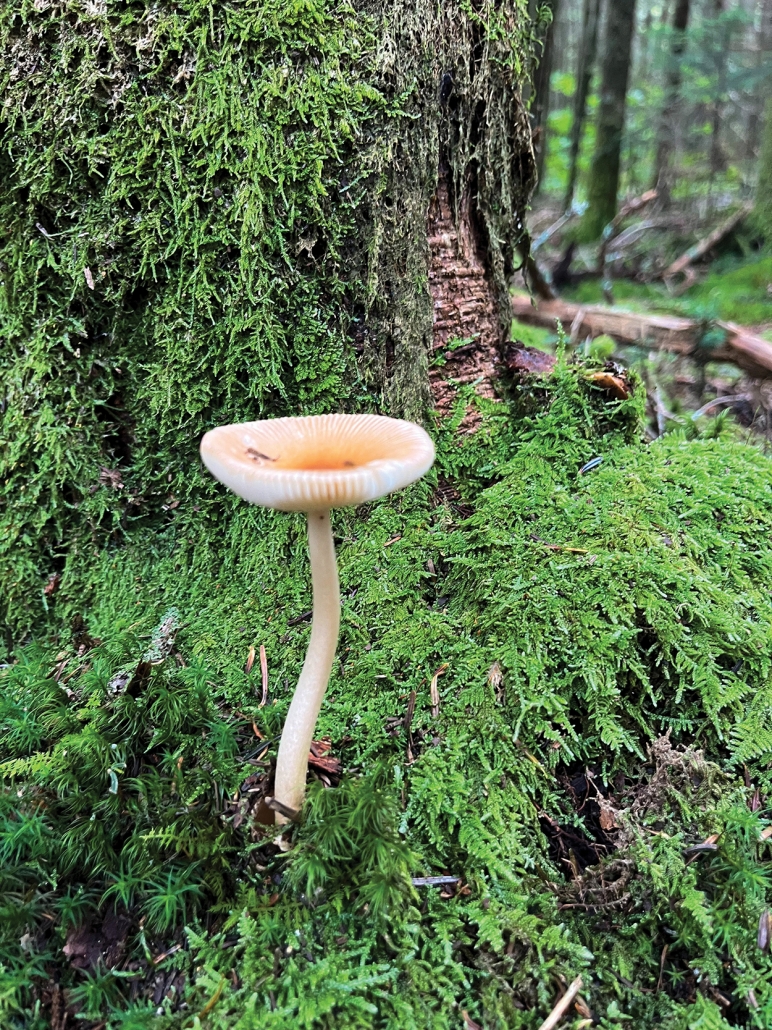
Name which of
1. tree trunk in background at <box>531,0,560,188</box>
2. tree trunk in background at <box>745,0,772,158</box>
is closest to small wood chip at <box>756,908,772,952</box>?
tree trunk in background at <box>531,0,560,188</box>

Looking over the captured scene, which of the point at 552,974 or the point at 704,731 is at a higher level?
the point at 704,731

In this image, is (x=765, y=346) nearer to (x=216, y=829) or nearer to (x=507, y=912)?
(x=507, y=912)

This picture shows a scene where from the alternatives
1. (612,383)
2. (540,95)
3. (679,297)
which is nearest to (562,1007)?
(612,383)

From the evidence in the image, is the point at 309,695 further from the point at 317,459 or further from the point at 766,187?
the point at 766,187

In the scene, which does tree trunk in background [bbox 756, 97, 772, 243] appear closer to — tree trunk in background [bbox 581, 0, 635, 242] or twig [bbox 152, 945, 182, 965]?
tree trunk in background [bbox 581, 0, 635, 242]

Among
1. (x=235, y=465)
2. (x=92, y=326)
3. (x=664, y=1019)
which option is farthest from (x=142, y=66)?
(x=664, y=1019)

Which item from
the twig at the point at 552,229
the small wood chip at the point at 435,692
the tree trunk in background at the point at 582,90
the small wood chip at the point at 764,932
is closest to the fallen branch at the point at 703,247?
the tree trunk in background at the point at 582,90

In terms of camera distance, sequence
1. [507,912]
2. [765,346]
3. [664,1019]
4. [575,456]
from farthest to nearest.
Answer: [765,346] → [575,456] → [507,912] → [664,1019]
